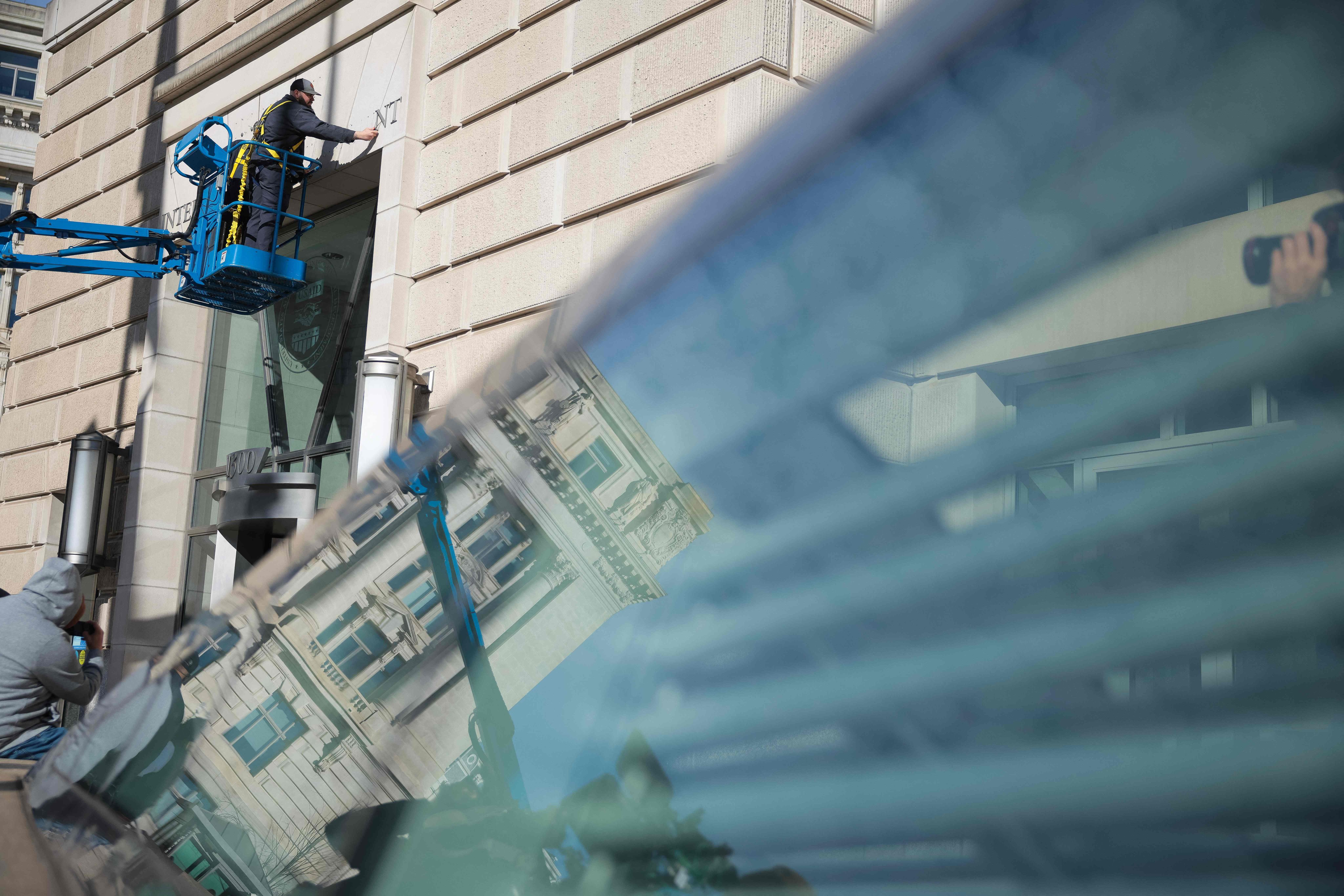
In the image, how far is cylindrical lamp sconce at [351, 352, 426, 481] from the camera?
6.36 meters

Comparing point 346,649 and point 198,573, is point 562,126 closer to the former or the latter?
point 346,649

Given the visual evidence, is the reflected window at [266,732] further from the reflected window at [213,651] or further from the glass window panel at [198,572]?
the glass window panel at [198,572]

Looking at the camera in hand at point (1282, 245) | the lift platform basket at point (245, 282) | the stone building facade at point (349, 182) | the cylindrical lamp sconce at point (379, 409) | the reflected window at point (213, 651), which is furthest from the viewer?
the lift platform basket at point (245, 282)

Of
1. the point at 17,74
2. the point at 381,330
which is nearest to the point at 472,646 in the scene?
the point at 381,330

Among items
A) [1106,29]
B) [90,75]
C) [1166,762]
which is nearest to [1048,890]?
[1166,762]

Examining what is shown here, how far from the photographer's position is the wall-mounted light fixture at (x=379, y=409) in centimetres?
636

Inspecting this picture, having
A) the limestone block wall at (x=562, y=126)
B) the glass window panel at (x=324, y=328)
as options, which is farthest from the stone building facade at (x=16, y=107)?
the limestone block wall at (x=562, y=126)

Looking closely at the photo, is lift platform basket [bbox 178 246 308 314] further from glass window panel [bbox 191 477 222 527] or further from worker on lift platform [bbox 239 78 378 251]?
glass window panel [bbox 191 477 222 527]

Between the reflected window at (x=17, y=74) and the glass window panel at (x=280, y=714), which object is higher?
the reflected window at (x=17, y=74)

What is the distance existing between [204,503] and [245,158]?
327cm

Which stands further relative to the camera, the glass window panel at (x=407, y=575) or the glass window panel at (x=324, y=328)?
the glass window panel at (x=324, y=328)

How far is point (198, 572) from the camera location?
9398 millimetres

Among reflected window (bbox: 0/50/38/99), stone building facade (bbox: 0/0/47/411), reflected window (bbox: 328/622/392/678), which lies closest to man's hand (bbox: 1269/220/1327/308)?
reflected window (bbox: 328/622/392/678)

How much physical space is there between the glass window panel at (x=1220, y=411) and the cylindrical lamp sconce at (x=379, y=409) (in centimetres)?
596
